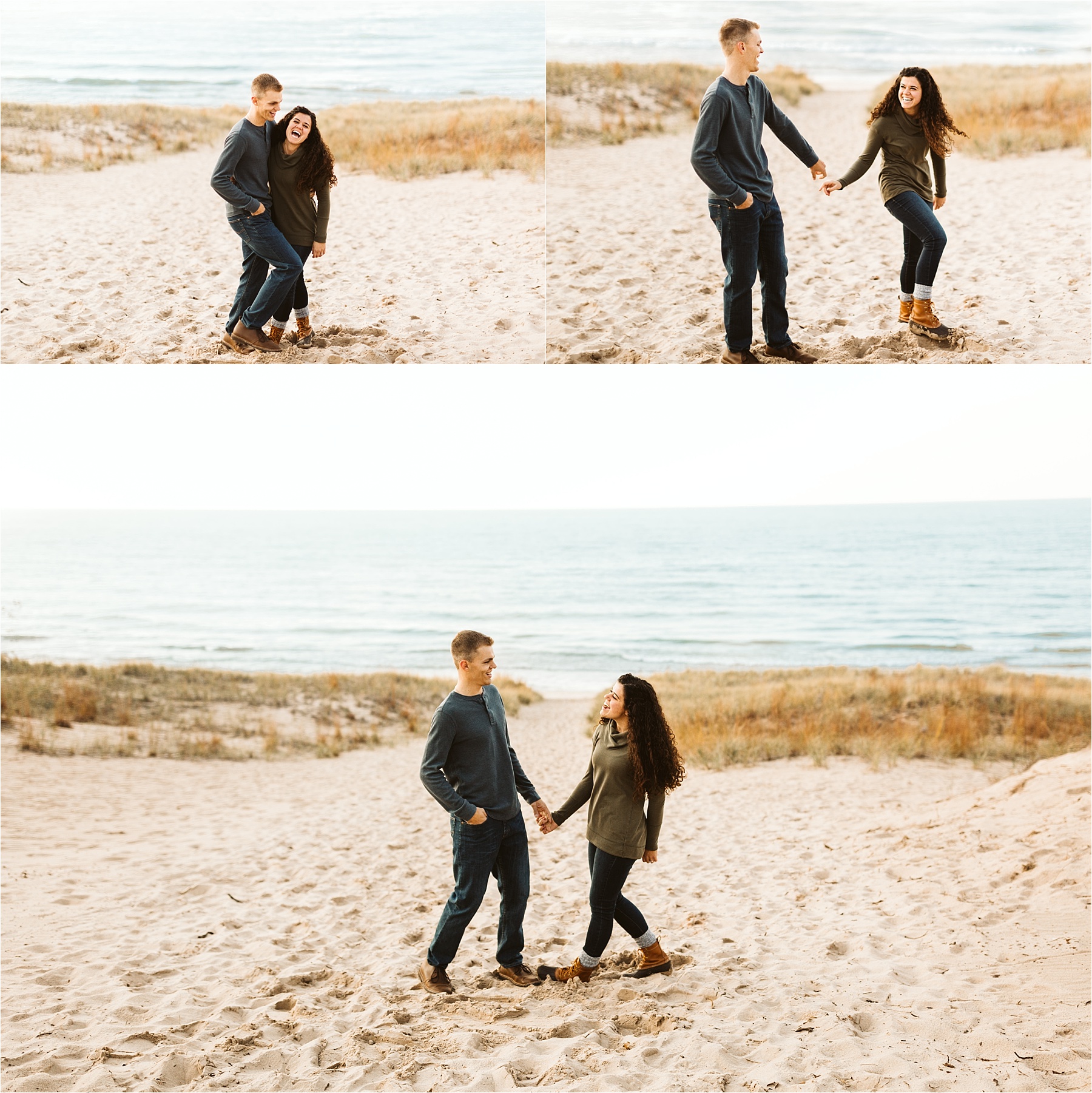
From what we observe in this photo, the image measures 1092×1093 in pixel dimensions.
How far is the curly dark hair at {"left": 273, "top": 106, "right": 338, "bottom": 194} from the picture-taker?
5809 millimetres

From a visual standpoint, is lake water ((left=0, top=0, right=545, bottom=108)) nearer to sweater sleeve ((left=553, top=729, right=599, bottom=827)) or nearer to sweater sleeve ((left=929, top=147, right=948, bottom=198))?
sweater sleeve ((left=929, top=147, right=948, bottom=198))

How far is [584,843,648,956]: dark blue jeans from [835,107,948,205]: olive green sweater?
4137 mm

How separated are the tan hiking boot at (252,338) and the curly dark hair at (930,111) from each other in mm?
4229

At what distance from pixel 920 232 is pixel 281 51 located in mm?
14936

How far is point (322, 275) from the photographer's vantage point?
29.1ft

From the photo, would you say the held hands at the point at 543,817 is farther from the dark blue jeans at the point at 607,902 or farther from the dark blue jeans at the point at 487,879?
the dark blue jeans at the point at 607,902

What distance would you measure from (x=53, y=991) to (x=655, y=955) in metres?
3.21

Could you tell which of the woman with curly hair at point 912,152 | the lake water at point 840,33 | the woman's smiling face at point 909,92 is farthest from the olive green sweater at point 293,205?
the lake water at point 840,33

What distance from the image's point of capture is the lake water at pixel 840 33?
1772 cm

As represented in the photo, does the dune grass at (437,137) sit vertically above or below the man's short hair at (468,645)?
above

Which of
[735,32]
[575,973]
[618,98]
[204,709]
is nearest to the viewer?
[575,973]

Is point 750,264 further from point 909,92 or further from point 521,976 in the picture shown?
point 521,976

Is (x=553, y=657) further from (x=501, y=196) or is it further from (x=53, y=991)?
(x=53, y=991)

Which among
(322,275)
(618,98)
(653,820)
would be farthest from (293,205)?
(618,98)
